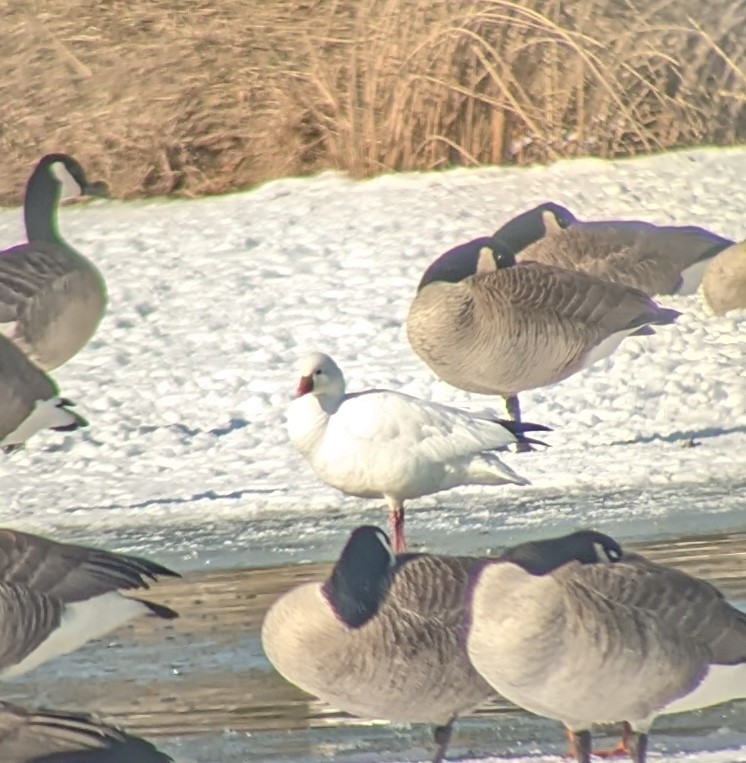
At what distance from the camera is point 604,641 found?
545 cm

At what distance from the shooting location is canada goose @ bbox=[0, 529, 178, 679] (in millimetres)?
6465

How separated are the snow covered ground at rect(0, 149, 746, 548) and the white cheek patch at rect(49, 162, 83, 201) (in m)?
0.84

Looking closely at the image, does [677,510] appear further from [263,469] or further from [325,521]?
[263,469]

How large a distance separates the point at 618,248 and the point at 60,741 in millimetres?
7957

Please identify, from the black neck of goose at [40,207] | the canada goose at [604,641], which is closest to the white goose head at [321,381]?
the canada goose at [604,641]

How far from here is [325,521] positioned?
29.9 feet

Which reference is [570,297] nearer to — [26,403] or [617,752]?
[26,403]

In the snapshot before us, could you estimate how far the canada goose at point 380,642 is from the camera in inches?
227

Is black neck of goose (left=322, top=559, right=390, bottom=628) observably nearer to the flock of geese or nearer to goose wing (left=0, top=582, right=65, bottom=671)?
the flock of geese

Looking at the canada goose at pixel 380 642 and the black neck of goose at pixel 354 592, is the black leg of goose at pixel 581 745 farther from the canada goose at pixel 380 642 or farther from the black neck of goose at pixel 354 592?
the black neck of goose at pixel 354 592

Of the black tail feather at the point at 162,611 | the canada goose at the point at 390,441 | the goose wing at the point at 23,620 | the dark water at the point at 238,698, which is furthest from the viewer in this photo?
the canada goose at the point at 390,441

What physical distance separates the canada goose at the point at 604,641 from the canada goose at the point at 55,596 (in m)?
1.50

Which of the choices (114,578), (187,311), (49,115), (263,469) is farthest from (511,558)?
(49,115)

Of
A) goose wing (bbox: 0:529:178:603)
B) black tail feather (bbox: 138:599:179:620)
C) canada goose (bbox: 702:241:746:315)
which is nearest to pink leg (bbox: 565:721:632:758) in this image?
black tail feather (bbox: 138:599:179:620)
